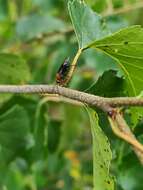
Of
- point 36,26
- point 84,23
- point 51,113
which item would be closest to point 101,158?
point 84,23

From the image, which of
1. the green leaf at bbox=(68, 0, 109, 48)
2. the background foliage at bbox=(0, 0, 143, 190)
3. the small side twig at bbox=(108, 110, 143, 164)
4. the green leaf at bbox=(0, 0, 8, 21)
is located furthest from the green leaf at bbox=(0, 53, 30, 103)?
the green leaf at bbox=(0, 0, 8, 21)

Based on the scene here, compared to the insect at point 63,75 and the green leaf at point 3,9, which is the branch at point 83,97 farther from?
the green leaf at point 3,9

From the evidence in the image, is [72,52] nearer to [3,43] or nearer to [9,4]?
[9,4]

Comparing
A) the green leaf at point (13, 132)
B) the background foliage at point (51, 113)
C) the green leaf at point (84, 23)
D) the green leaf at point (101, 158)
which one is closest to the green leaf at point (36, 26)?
the background foliage at point (51, 113)

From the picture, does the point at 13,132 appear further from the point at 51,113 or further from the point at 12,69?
the point at 51,113

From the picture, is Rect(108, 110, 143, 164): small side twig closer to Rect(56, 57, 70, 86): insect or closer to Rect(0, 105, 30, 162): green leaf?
Rect(56, 57, 70, 86): insect

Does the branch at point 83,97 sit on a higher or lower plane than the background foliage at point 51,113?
higher

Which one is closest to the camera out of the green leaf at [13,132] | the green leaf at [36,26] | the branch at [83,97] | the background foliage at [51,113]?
the branch at [83,97]

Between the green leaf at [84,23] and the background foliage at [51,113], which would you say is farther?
the background foliage at [51,113]
